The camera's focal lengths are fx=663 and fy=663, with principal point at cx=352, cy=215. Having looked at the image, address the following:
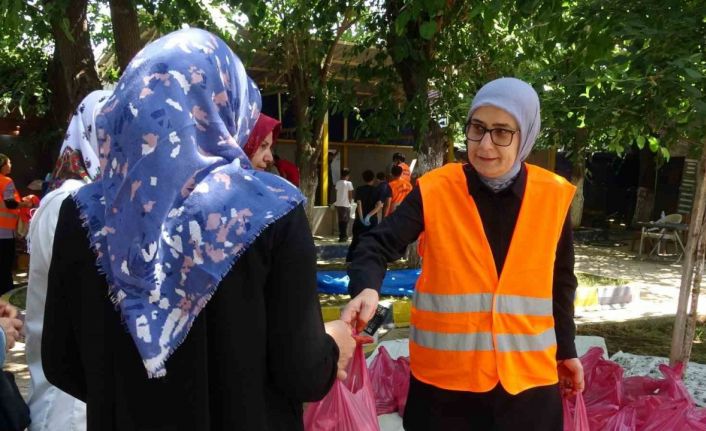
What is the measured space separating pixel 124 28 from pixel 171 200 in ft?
16.1

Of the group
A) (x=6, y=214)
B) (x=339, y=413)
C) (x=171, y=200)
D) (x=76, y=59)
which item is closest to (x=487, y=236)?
(x=339, y=413)

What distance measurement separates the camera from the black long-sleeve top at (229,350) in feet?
3.99

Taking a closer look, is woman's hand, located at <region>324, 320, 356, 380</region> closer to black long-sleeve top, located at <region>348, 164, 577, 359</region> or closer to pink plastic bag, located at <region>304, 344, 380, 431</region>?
black long-sleeve top, located at <region>348, 164, 577, 359</region>

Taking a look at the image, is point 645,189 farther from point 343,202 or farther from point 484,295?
point 484,295

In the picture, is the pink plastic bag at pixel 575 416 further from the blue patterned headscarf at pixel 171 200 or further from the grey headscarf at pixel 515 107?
the blue patterned headscarf at pixel 171 200

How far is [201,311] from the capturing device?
3.93 feet

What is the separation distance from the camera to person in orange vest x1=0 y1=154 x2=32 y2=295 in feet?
22.8

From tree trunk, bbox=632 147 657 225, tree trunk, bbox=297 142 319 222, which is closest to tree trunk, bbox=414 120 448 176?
tree trunk, bbox=297 142 319 222

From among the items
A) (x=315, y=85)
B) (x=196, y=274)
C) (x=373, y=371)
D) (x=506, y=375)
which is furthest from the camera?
(x=315, y=85)

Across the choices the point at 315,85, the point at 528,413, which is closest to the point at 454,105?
the point at 315,85

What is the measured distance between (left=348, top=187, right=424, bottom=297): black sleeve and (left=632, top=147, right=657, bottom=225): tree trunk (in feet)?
51.0

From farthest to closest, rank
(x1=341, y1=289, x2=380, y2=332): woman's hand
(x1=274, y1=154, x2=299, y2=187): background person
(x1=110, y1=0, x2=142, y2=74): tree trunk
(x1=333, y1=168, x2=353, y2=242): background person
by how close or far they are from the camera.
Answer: (x1=333, y1=168, x2=353, y2=242): background person
(x1=274, y1=154, x2=299, y2=187): background person
(x1=110, y1=0, x2=142, y2=74): tree trunk
(x1=341, y1=289, x2=380, y2=332): woman's hand

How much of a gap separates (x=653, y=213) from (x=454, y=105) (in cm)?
1189

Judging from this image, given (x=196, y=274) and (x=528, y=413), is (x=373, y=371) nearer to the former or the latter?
(x=528, y=413)
